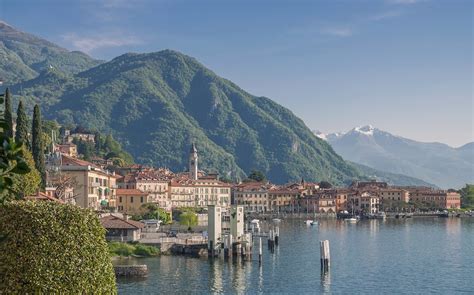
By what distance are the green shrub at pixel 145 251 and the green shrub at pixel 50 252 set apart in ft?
146

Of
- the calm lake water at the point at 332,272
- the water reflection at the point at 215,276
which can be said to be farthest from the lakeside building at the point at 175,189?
the water reflection at the point at 215,276

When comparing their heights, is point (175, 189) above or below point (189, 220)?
above

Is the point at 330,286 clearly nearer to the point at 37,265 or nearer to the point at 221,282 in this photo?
the point at 221,282

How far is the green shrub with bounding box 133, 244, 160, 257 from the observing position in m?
67.4

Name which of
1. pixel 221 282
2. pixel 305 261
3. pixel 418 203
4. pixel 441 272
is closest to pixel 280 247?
pixel 305 261

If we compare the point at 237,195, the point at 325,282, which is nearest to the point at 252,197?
the point at 237,195

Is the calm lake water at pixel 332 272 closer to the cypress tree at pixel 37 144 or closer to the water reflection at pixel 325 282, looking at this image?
the water reflection at pixel 325 282

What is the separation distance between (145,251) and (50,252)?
46084 millimetres

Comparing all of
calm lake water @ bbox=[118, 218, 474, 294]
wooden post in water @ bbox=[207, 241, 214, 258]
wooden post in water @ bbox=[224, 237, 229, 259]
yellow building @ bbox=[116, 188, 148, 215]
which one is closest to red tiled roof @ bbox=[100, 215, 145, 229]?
calm lake water @ bbox=[118, 218, 474, 294]

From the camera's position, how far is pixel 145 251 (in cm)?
6769

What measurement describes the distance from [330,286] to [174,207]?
9909cm

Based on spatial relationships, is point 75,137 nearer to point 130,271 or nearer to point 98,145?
point 98,145

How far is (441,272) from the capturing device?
60844mm

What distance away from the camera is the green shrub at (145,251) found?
67.4 m
